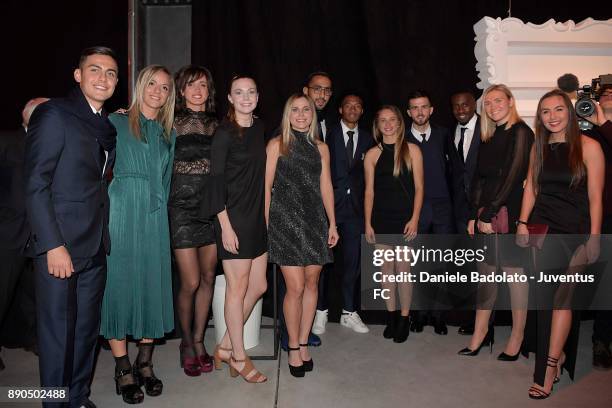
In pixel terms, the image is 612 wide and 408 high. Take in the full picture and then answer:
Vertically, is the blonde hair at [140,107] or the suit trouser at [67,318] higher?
the blonde hair at [140,107]

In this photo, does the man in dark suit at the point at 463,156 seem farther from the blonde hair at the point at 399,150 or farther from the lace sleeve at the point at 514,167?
the lace sleeve at the point at 514,167

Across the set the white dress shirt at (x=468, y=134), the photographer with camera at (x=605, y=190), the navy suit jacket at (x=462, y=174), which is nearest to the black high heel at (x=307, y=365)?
the navy suit jacket at (x=462, y=174)

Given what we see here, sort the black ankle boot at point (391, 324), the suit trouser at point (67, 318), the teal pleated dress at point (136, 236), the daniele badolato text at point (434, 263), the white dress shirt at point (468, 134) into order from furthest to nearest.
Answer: the white dress shirt at point (468, 134) → the black ankle boot at point (391, 324) → the daniele badolato text at point (434, 263) → the teal pleated dress at point (136, 236) → the suit trouser at point (67, 318)

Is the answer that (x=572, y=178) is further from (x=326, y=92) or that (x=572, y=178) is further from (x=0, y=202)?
(x=0, y=202)

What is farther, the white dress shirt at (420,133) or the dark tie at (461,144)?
the dark tie at (461,144)

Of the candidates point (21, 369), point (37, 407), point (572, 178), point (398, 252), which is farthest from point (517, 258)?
point (21, 369)

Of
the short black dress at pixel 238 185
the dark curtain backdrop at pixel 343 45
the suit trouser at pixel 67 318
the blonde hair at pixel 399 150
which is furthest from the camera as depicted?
the dark curtain backdrop at pixel 343 45

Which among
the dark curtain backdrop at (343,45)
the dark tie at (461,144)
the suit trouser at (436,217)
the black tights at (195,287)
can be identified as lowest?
the black tights at (195,287)

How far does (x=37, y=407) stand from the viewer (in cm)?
259

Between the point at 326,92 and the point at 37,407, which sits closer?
the point at 37,407

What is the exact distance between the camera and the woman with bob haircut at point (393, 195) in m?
3.54

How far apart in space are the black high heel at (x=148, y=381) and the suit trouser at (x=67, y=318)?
411 millimetres

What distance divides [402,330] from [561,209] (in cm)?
139

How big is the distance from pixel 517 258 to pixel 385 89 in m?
1.72
